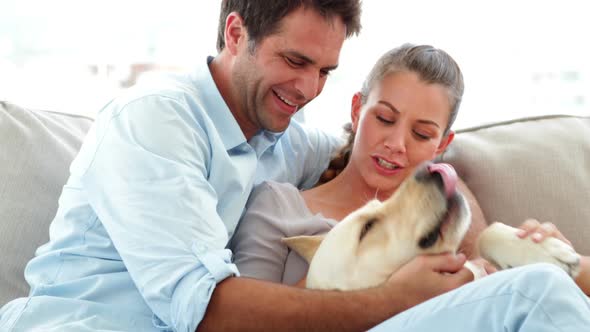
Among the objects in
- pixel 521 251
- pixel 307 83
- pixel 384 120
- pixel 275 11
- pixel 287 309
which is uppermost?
pixel 275 11

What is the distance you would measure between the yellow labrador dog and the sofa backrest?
724 millimetres

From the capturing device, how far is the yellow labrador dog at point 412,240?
147 cm

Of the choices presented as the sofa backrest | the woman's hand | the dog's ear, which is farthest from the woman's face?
the sofa backrest

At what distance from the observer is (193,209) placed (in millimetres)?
1543

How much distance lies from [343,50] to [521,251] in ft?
5.49

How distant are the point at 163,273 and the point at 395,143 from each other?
30.4 inches

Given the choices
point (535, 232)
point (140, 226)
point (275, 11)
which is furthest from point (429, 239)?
point (275, 11)

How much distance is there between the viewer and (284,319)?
1495mm

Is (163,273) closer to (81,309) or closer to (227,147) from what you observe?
(81,309)

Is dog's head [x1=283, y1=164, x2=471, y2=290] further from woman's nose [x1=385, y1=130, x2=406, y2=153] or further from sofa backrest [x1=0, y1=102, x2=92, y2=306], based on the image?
sofa backrest [x1=0, y1=102, x2=92, y2=306]

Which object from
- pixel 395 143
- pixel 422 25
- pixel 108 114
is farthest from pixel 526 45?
pixel 108 114

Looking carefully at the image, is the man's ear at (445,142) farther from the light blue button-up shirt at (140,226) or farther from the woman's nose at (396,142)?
the light blue button-up shirt at (140,226)

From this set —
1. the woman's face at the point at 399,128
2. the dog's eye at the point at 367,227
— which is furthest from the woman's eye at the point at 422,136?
the dog's eye at the point at 367,227

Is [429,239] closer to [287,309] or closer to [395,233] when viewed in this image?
[395,233]
